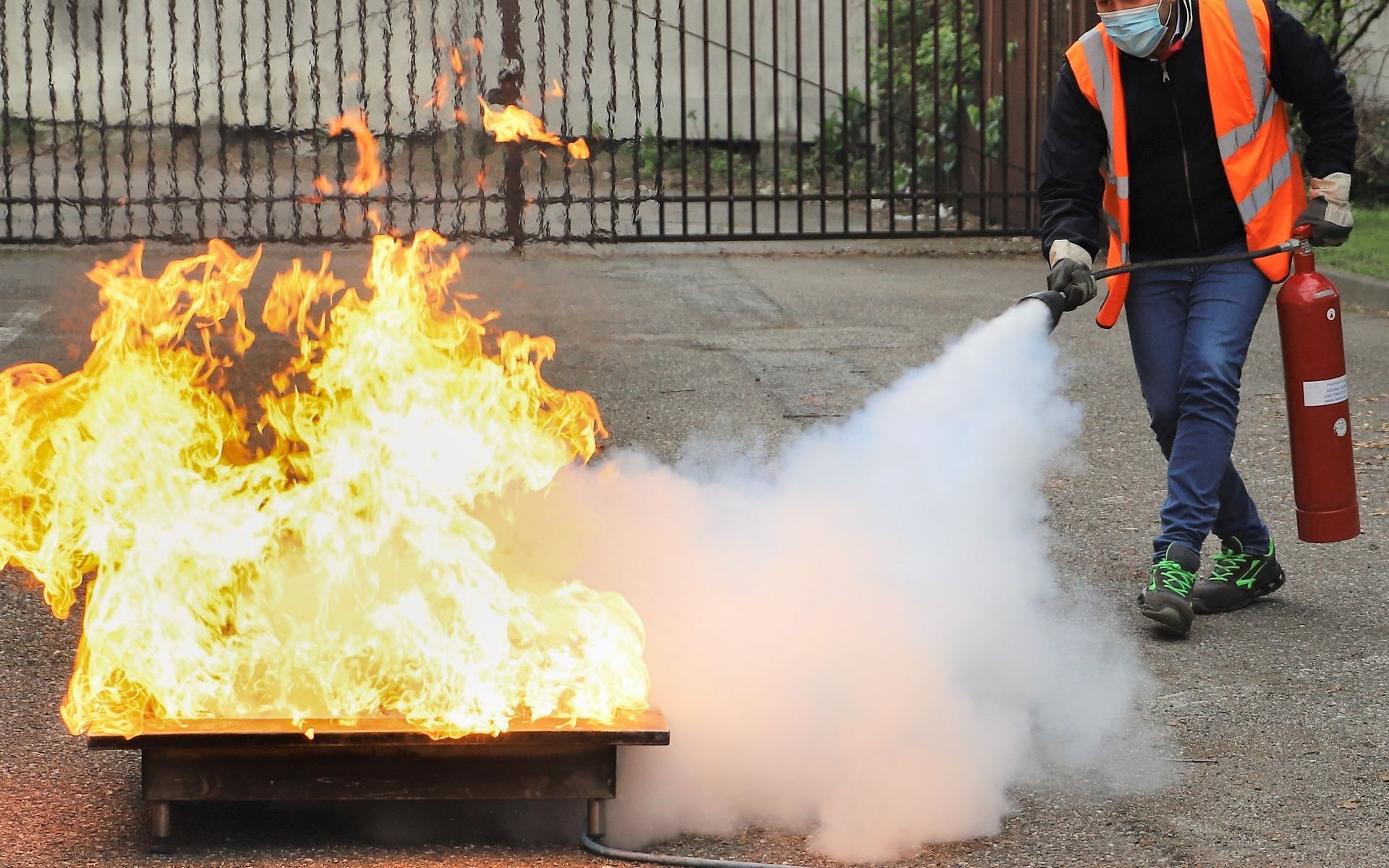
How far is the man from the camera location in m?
4.95

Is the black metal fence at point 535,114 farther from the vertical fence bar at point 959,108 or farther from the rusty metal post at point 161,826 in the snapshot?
the rusty metal post at point 161,826

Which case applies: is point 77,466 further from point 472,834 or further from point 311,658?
point 472,834

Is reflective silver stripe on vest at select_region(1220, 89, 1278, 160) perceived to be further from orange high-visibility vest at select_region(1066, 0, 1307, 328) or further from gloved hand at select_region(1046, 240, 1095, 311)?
gloved hand at select_region(1046, 240, 1095, 311)

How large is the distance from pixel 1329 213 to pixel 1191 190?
39 cm

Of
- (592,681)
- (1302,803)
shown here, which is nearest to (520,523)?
(592,681)

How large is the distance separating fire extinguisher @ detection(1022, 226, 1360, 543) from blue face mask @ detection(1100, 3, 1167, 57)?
614mm

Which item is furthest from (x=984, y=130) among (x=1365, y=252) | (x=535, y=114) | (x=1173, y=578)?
(x=1173, y=578)

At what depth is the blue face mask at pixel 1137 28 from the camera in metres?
4.86

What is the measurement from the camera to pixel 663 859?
11.5 ft

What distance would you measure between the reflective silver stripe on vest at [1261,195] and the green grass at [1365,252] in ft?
19.6

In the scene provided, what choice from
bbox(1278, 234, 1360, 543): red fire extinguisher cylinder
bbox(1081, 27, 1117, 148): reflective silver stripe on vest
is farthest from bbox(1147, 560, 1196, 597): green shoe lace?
bbox(1081, 27, 1117, 148): reflective silver stripe on vest

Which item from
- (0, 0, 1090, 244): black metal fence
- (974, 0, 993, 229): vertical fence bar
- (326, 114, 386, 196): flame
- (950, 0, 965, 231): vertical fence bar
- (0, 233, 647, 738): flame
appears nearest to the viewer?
(0, 233, 647, 738): flame

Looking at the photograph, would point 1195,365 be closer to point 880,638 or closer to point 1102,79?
point 1102,79

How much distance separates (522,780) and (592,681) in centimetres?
29
